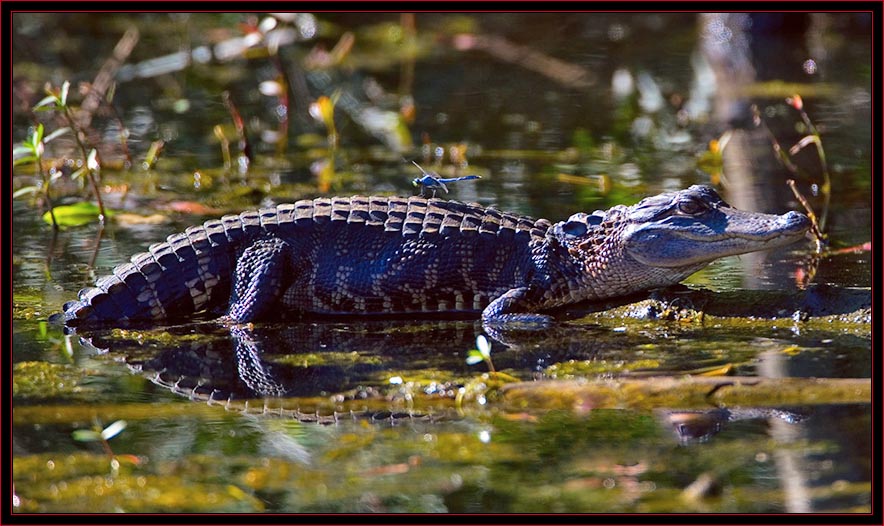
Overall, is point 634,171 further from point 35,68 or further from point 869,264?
point 35,68

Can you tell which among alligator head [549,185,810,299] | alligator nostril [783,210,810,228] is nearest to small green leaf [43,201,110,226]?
alligator head [549,185,810,299]

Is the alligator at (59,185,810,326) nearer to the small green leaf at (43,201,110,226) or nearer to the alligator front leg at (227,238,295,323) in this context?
the alligator front leg at (227,238,295,323)

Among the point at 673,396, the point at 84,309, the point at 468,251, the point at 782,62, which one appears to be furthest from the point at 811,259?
the point at 782,62

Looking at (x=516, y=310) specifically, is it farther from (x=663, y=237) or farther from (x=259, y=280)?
(x=259, y=280)

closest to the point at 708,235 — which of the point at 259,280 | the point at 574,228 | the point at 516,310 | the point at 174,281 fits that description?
the point at 574,228

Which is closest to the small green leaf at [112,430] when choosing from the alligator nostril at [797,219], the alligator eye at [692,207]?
the alligator eye at [692,207]

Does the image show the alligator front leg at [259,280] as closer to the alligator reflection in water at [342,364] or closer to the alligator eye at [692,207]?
the alligator reflection in water at [342,364]
